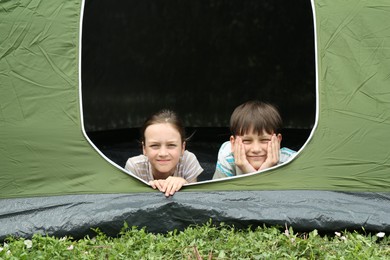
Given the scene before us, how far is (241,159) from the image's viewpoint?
2.85 meters

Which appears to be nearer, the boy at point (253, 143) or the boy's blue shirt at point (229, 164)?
the boy at point (253, 143)

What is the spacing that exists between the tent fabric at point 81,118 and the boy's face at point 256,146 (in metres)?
0.22

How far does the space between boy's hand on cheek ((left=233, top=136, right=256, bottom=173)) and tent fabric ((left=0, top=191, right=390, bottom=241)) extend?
0.20 metres

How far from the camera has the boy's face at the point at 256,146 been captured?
289 centimetres

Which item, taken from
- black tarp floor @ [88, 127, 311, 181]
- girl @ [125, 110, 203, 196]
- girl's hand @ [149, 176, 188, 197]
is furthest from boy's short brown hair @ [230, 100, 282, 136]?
black tarp floor @ [88, 127, 311, 181]

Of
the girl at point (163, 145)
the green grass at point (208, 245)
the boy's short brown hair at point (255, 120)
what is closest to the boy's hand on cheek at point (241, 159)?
the boy's short brown hair at point (255, 120)

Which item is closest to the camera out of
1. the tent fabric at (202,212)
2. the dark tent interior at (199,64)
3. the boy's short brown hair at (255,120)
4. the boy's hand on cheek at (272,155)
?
the tent fabric at (202,212)

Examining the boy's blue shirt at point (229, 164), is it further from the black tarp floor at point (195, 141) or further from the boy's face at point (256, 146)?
the black tarp floor at point (195, 141)

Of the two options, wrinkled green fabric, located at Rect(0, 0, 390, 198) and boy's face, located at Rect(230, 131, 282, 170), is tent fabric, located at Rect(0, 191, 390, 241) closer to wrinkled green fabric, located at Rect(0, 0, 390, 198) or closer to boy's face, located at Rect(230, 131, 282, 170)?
wrinkled green fabric, located at Rect(0, 0, 390, 198)

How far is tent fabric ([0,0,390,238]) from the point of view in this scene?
2.66 metres

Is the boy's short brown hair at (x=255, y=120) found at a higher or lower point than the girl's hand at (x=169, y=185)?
higher

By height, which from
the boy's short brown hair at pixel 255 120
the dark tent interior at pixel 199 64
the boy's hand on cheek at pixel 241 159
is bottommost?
the boy's hand on cheek at pixel 241 159

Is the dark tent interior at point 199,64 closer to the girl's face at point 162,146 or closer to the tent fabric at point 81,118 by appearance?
the girl's face at point 162,146

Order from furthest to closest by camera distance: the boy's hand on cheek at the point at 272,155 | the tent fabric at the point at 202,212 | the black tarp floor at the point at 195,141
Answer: the black tarp floor at the point at 195,141 → the boy's hand on cheek at the point at 272,155 → the tent fabric at the point at 202,212
